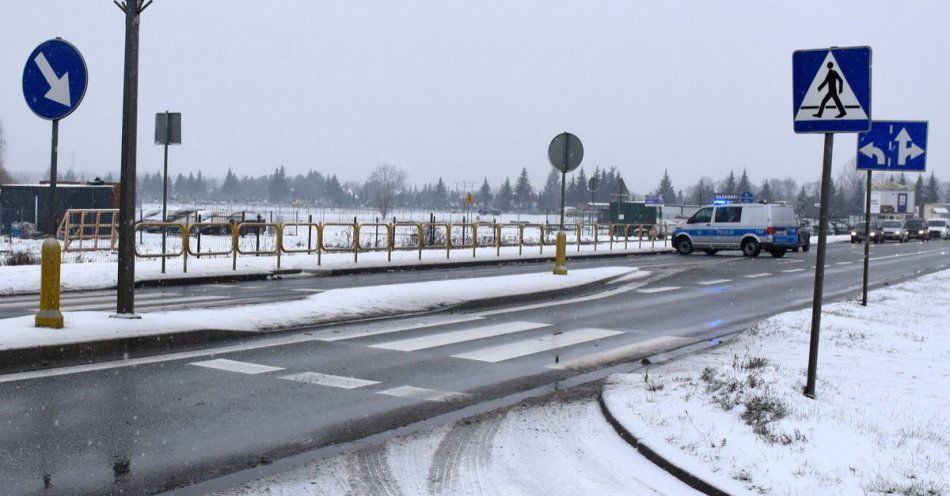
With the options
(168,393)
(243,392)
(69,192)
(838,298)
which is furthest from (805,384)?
(69,192)

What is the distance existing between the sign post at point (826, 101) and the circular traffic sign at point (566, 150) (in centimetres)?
1114

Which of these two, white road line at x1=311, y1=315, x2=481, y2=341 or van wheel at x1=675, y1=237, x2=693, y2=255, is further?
van wheel at x1=675, y1=237, x2=693, y2=255

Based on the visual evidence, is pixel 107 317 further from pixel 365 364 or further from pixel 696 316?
pixel 696 316

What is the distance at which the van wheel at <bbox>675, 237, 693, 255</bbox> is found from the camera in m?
35.0

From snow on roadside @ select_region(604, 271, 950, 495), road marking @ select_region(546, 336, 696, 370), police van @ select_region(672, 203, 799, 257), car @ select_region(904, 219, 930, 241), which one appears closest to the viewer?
snow on roadside @ select_region(604, 271, 950, 495)

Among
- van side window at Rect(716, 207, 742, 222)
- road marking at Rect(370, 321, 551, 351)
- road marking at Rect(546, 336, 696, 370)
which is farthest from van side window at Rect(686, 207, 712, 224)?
road marking at Rect(546, 336, 696, 370)

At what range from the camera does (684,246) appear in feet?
115

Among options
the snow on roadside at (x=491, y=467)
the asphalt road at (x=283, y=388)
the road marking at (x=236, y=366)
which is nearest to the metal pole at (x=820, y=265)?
the snow on roadside at (x=491, y=467)

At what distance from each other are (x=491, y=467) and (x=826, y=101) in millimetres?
4182

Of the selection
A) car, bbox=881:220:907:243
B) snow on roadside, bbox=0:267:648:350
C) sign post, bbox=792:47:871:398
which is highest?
sign post, bbox=792:47:871:398

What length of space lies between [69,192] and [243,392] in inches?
1256

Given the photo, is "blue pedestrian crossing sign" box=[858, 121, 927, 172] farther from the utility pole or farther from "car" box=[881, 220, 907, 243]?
"car" box=[881, 220, 907, 243]

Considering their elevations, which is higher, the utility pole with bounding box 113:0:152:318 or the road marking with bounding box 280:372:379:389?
the utility pole with bounding box 113:0:152:318

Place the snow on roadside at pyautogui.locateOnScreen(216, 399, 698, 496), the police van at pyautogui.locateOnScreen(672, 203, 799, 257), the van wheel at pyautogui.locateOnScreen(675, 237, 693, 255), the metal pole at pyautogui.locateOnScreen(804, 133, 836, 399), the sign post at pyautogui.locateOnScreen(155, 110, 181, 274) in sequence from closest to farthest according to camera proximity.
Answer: the snow on roadside at pyautogui.locateOnScreen(216, 399, 698, 496), the metal pole at pyautogui.locateOnScreen(804, 133, 836, 399), the sign post at pyautogui.locateOnScreen(155, 110, 181, 274), the police van at pyautogui.locateOnScreen(672, 203, 799, 257), the van wheel at pyautogui.locateOnScreen(675, 237, 693, 255)
